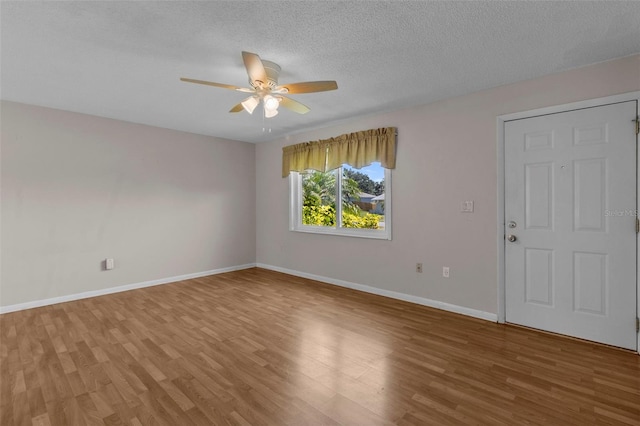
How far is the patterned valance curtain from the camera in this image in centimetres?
396

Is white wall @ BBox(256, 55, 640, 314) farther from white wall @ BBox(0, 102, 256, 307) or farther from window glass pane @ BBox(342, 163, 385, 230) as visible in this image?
white wall @ BBox(0, 102, 256, 307)

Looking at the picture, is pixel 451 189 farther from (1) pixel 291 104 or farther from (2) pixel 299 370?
(2) pixel 299 370

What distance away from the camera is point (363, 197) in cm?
444

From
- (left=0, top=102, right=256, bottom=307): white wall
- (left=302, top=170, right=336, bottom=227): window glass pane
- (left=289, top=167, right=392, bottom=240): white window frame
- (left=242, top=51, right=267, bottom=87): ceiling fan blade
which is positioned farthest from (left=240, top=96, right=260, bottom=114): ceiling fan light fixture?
(left=0, top=102, right=256, bottom=307): white wall

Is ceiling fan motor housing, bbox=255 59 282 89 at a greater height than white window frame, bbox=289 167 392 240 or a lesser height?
greater

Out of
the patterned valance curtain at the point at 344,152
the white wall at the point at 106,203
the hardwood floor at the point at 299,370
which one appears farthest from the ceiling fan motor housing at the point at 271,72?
the white wall at the point at 106,203

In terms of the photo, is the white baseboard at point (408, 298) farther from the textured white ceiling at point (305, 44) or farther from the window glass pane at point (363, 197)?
the textured white ceiling at point (305, 44)

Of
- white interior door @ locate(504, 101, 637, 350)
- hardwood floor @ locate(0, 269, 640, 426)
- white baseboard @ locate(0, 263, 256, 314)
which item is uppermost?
white interior door @ locate(504, 101, 637, 350)

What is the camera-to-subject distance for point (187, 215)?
5.07 metres

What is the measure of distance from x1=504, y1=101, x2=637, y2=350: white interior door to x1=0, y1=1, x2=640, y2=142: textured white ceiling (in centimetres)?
57

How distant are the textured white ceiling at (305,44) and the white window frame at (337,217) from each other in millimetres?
1337

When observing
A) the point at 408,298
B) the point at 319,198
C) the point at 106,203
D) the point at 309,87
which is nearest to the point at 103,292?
the point at 106,203

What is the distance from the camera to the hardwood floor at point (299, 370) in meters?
1.78

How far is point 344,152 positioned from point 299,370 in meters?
3.02
